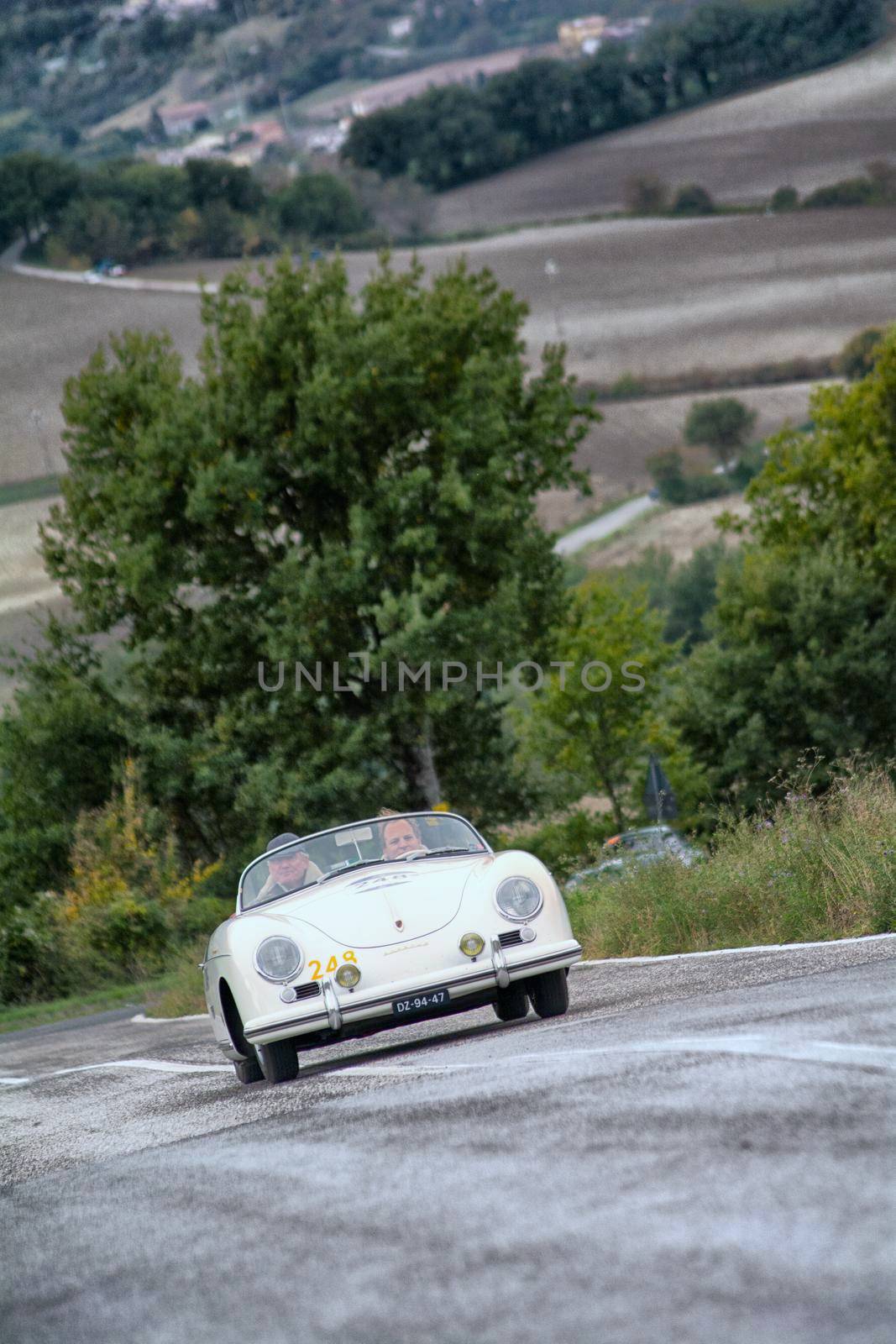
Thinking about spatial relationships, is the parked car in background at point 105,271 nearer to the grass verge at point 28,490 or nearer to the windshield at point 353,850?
the grass verge at point 28,490

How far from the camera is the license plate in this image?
9.21 metres

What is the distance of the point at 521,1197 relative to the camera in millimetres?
4746

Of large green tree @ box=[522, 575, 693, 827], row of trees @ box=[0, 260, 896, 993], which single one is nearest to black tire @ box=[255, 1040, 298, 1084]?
row of trees @ box=[0, 260, 896, 993]

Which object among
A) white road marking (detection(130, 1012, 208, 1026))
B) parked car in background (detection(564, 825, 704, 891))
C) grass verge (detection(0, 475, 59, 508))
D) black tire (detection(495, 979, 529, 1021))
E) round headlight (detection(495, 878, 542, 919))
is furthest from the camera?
grass verge (detection(0, 475, 59, 508))

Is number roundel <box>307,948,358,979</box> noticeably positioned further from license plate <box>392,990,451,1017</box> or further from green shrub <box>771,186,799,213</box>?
green shrub <box>771,186,799,213</box>

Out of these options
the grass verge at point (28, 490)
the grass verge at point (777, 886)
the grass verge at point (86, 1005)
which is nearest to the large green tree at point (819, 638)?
the grass verge at point (86, 1005)

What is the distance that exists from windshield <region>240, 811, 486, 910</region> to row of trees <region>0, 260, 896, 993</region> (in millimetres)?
24923

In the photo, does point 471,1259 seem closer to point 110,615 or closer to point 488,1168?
point 488,1168

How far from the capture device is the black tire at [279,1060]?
9.53 metres

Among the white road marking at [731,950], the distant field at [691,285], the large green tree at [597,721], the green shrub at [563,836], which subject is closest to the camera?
the white road marking at [731,950]

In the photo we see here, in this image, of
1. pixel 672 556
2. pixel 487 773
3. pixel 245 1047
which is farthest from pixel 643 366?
pixel 245 1047

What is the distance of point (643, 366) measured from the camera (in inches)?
6225

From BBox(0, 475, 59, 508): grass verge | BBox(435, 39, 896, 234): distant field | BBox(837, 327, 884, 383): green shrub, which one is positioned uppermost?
BBox(435, 39, 896, 234): distant field

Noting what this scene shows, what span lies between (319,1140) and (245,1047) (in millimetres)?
3529
